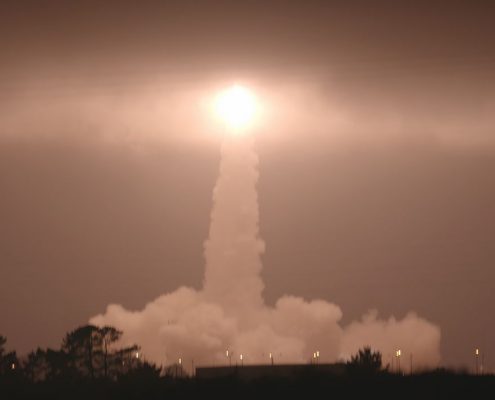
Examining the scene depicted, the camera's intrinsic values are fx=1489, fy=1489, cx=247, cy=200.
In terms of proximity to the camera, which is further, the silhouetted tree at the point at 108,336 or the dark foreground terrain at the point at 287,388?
the silhouetted tree at the point at 108,336

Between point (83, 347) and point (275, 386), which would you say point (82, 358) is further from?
point (275, 386)

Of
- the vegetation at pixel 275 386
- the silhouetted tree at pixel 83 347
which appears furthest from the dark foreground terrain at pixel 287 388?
the silhouetted tree at pixel 83 347

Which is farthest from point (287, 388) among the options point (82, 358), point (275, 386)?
point (82, 358)

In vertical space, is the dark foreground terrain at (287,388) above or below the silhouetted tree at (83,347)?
below

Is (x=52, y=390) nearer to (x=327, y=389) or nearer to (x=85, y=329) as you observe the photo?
(x=327, y=389)

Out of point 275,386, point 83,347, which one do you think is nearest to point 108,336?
point 83,347

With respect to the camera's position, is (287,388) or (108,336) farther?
(108,336)

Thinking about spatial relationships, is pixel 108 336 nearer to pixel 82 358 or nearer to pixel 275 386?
pixel 82 358

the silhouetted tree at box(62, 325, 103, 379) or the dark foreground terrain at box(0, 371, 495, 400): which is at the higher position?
the silhouetted tree at box(62, 325, 103, 379)

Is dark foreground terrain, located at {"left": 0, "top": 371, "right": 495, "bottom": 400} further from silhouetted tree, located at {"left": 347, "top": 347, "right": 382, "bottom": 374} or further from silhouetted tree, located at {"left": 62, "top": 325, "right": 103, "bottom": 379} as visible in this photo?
silhouetted tree, located at {"left": 62, "top": 325, "right": 103, "bottom": 379}

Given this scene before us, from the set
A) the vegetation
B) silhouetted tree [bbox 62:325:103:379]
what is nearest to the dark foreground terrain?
the vegetation

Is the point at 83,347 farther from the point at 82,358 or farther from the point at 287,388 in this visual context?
the point at 287,388

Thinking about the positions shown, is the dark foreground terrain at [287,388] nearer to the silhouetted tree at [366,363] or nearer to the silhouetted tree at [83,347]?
the silhouetted tree at [366,363]

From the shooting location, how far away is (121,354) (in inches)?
5079
